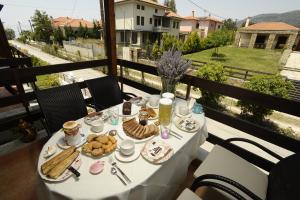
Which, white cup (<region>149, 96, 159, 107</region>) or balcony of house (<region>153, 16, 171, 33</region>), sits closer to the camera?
white cup (<region>149, 96, 159, 107</region>)

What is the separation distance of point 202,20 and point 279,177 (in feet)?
107

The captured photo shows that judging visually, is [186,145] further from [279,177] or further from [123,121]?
[279,177]

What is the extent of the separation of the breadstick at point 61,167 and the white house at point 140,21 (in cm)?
1716

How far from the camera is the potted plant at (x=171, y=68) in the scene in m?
1.54

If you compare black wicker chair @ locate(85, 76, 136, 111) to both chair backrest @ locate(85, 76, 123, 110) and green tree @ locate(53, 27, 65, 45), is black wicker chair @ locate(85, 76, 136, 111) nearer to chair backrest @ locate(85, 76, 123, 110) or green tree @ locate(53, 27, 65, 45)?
chair backrest @ locate(85, 76, 123, 110)

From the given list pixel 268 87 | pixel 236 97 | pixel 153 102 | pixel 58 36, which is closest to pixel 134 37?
pixel 58 36

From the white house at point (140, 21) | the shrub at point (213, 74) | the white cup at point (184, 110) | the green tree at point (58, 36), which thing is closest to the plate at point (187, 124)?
the white cup at point (184, 110)

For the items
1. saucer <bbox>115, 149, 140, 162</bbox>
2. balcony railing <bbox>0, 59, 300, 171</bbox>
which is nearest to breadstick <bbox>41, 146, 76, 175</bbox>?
saucer <bbox>115, 149, 140, 162</bbox>

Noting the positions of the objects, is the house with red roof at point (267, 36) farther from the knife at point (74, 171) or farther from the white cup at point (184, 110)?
the knife at point (74, 171)

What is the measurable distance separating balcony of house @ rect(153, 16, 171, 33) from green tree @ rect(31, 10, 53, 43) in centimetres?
1498

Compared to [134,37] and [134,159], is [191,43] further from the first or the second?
[134,159]

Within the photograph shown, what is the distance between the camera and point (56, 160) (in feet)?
3.13

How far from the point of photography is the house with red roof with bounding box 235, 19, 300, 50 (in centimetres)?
1762

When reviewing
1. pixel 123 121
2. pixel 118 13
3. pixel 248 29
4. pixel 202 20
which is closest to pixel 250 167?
pixel 123 121
